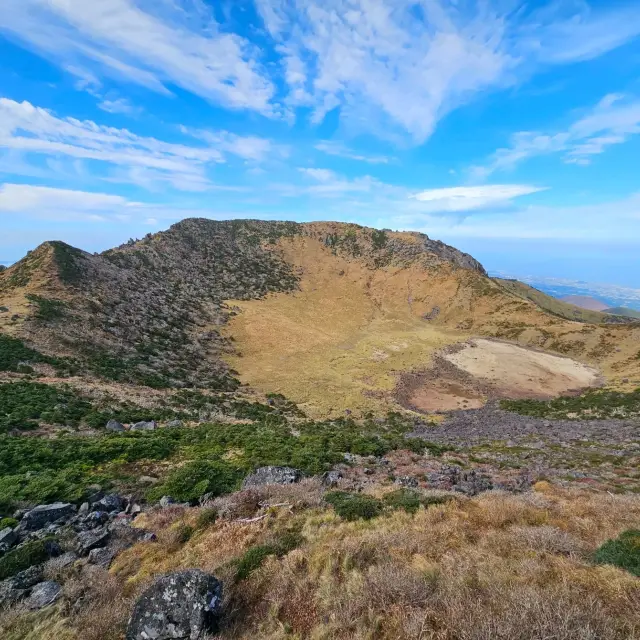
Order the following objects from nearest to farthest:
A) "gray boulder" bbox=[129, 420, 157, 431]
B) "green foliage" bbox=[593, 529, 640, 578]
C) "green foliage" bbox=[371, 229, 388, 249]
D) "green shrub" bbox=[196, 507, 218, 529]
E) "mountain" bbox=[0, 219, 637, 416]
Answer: "green foliage" bbox=[593, 529, 640, 578] < "green shrub" bbox=[196, 507, 218, 529] < "gray boulder" bbox=[129, 420, 157, 431] < "mountain" bbox=[0, 219, 637, 416] < "green foliage" bbox=[371, 229, 388, 249]

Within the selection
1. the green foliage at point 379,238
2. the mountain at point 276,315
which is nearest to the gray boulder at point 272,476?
the mountain at point 276,315

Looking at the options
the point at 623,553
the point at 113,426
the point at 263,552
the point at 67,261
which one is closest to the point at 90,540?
the point at 263,552

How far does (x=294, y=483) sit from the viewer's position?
12.8 m

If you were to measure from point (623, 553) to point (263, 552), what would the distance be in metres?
7.01

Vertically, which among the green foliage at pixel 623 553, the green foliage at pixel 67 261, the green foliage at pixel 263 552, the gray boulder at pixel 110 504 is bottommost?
the gray boulder at pixel 110 504

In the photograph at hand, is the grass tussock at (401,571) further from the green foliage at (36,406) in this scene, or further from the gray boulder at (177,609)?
the green foliage at (36,406)

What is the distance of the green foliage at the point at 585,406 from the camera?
33.2 metres

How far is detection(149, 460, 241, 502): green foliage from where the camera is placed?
1190cm

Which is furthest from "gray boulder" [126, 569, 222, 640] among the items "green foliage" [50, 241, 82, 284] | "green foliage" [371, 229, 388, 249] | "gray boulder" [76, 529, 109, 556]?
"green foliage" [371, 229, 388, 249]

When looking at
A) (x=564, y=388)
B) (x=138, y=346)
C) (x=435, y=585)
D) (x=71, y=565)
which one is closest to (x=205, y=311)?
(x=138, y=346)

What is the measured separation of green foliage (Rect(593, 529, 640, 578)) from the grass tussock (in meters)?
0.05

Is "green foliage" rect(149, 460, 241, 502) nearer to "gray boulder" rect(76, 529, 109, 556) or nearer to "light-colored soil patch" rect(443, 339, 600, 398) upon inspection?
"gray boulder" rect(76, 529, 109, 556)

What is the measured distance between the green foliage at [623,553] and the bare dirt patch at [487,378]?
1219 inches

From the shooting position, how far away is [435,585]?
6273 millimetres
